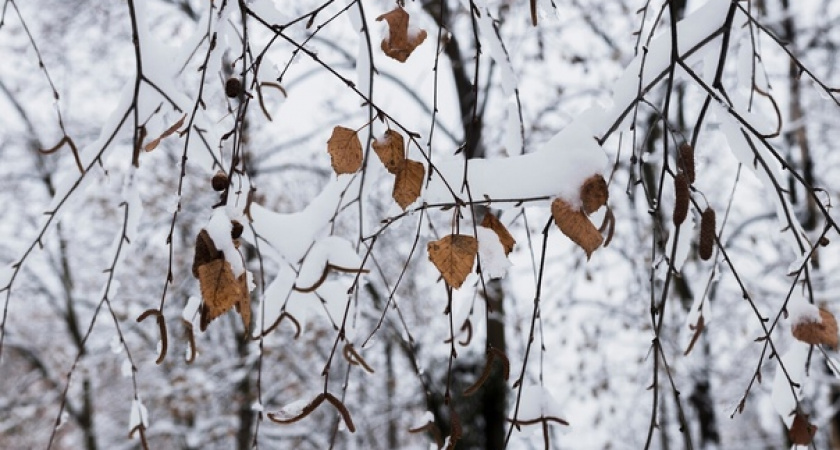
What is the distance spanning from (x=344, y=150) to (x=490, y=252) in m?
0.24

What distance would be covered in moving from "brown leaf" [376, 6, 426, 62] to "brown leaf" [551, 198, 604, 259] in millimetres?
285

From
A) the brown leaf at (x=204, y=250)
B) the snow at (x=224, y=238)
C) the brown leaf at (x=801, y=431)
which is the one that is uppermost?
the snow at (x=224, y=238)

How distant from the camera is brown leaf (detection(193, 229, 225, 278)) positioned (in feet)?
2.68

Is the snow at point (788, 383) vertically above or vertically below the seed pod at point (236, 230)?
above

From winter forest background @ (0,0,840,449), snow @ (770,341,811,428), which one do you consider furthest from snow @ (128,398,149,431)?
snow @ (770,341,811,428)

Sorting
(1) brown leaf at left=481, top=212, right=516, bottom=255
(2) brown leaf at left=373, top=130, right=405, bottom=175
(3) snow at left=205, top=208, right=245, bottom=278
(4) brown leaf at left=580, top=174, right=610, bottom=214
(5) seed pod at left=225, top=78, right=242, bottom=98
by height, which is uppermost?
(5) seed pod at left=225, top=78, right=242, bottom=98

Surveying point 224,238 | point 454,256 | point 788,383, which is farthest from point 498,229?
point 788,383

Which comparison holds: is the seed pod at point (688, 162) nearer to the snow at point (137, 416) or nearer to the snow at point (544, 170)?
the snow at point (544, 170)

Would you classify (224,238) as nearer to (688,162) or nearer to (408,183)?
(408,183)

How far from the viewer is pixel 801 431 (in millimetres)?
1143

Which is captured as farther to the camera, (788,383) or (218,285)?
(788,383)

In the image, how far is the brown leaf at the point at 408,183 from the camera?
3.12 ft

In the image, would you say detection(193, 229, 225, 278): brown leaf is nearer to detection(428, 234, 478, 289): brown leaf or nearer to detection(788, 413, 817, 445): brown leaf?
detection(428, 234, 478, 289): brown leaf

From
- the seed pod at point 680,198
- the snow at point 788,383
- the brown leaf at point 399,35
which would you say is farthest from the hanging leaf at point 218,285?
the snow at point 788,383
